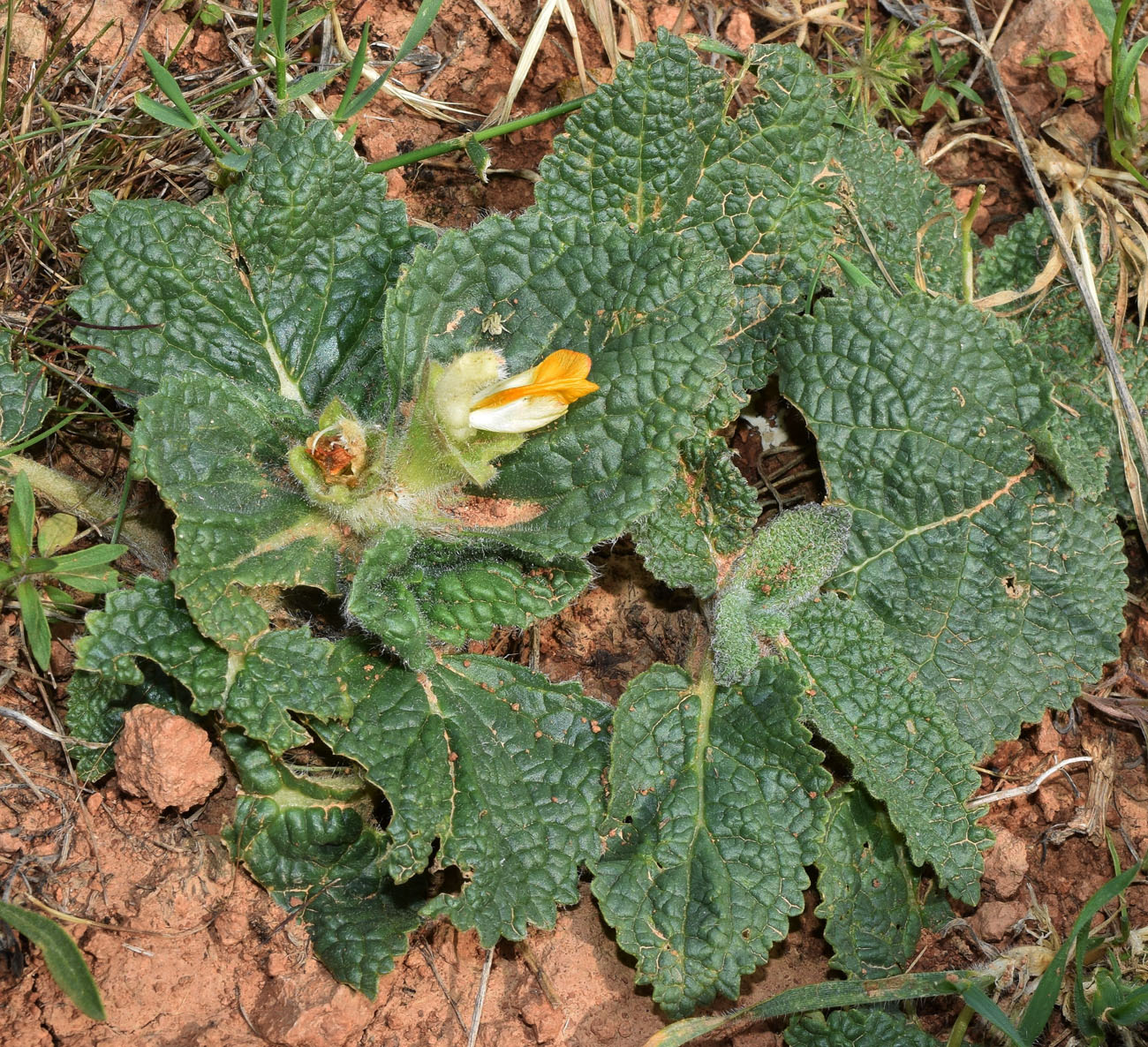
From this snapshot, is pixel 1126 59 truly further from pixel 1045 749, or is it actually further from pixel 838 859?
pixel 838 859

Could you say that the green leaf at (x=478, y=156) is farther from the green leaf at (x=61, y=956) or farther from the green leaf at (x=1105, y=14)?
the green leaf at (x=61, y=956)

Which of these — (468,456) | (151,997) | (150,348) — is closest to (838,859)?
(468,456)

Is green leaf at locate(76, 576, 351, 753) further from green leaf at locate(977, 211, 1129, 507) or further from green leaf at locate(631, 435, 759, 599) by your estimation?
green leaf at locate(977, 211, 1129, 507)

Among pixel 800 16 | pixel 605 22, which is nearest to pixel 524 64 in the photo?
pixel 605 22

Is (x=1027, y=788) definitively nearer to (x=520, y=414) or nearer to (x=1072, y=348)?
(x=1072, y=348)

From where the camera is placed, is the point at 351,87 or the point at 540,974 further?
the point at 351,87

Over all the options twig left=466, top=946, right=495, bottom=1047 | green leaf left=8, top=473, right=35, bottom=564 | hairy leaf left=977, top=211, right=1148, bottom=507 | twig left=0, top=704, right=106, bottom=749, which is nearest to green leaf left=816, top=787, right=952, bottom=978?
twig left=466, top=946, right=495, bottom=1047

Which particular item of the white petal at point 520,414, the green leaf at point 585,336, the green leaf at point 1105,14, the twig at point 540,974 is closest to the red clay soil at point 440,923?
the twig at point 540,974
